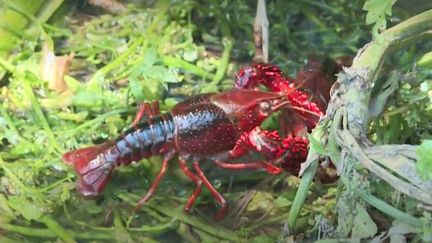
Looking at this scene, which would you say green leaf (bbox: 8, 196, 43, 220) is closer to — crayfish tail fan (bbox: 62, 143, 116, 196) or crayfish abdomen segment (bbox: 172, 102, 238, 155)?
crayfish tail fan (bbox: 62, 143, 116, 196)

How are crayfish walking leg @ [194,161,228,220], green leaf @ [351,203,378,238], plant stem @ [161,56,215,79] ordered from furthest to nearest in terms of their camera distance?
plant stem @ [161,56,215,79]
crayfish walking leg @ [194,161,228,220]
green leaf @ [351,203,378,238]

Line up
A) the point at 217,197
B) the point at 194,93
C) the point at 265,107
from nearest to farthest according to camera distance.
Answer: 1. the point at 217,197
2. the point at 265,107
3. the point at 194,93

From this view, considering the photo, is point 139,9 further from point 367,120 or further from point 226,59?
point 367,120

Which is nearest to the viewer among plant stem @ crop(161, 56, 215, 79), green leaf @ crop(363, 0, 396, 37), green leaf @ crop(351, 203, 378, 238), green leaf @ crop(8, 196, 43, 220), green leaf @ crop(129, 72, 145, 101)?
green leaf @ crop(351, 203, 378, 238)

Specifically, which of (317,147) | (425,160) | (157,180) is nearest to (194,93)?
(157,180)

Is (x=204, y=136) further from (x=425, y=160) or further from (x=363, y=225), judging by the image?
(x=425, y=160)

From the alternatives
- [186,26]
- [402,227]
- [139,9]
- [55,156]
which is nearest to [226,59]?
[186,26]

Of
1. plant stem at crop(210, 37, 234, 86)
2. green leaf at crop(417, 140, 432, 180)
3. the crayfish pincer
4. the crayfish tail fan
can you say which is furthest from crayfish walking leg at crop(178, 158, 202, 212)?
green leaf at crop(417, 140, 432, 180)
